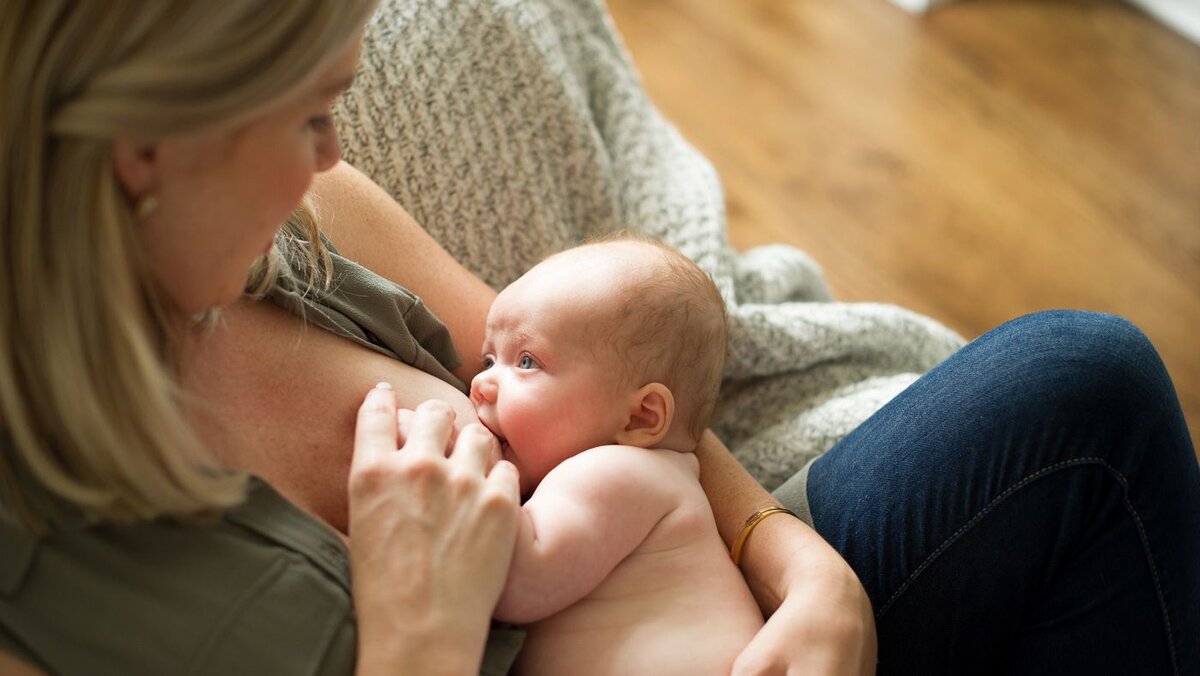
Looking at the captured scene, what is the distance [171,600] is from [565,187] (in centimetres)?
91

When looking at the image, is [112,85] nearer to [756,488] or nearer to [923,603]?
[756,488]

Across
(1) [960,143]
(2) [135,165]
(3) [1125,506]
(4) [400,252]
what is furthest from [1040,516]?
(1) [960,143]

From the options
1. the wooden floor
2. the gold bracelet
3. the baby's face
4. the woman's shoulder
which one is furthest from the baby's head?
the wooden floor

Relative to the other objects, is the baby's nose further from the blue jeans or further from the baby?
the blue jeans

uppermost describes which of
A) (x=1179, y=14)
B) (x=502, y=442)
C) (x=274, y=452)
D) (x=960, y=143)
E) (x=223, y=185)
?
(x=223, y=185)

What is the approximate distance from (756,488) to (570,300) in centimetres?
31

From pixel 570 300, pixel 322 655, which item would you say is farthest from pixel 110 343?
pixel 570 300

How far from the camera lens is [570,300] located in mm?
1189

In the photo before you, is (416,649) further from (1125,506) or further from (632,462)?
(1125,506)

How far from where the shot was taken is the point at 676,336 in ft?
3.96

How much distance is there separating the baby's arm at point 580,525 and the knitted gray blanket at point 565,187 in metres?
0.45

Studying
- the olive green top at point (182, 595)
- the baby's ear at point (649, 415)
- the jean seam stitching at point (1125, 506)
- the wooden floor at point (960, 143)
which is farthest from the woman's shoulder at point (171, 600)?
the wooden floor at point (960, 143)

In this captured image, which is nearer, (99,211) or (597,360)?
(99,211)

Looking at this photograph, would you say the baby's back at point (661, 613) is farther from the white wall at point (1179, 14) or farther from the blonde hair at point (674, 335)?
the white wall at point (1179, 14)
